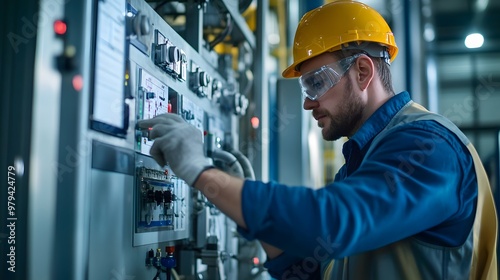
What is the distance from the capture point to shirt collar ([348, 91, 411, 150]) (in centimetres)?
141

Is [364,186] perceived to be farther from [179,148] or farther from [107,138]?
[107,138]

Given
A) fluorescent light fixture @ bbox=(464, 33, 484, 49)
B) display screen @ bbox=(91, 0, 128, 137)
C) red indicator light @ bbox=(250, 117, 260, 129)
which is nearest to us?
display screen @ bbox=(91, 0, 128, 137)

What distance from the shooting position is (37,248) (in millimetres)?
1061

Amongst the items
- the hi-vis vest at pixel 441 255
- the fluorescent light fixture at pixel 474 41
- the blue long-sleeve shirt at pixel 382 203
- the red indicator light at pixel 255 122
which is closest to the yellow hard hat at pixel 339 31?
the hi-vis vest at pixel 441 255

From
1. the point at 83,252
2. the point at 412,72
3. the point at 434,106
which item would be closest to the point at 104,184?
the point at 83,252

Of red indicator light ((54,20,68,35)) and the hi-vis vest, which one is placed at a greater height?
red indicator light ((54,20,68,35))

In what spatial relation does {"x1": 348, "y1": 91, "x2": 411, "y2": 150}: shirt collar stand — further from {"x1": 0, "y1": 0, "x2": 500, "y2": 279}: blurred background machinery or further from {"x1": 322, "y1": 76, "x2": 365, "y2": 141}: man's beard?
{"x1": 0, "y1": 0, "x2": 500, "y2": 279}: blurred background machinery

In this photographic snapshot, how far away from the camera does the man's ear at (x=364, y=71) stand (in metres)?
1.46

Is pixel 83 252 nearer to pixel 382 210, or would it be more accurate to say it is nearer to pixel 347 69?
pixel 382 210

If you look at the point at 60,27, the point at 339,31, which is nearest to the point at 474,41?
the point at 339,31

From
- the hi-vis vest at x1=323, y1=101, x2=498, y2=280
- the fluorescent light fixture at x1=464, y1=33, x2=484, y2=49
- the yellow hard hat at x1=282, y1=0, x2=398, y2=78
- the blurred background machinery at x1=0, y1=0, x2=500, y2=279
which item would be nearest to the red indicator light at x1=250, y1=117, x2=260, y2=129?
the blurred background machinery at x1=0, y1=0, x2=500, y2=279

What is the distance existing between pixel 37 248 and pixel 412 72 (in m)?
3.94

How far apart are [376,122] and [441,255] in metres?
0.37

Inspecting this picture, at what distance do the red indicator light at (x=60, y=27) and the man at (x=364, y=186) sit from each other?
0.29m
